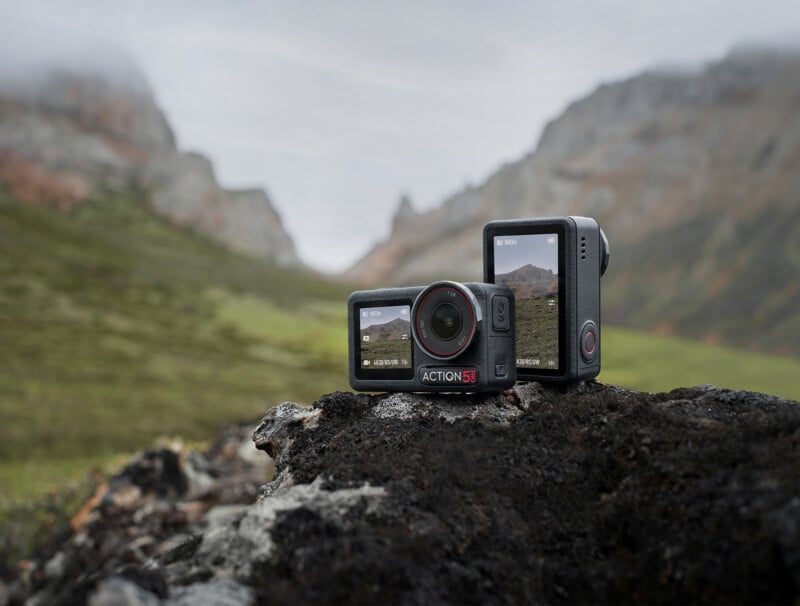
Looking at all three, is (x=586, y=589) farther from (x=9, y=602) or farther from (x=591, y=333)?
(x=9, y=602)

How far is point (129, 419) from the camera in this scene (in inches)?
1171

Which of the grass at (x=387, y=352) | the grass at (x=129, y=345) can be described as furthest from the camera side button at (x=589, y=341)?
the grass at (x=129, y=345)

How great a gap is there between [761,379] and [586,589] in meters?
44.7

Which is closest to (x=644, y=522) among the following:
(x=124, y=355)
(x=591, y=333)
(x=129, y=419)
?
(x=591, y=333)

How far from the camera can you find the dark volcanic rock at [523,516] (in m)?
2.94

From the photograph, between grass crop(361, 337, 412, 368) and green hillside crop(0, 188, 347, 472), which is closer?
grass crop(361, 337, 412, 368)

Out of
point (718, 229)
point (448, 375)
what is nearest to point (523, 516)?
point (448, 375)

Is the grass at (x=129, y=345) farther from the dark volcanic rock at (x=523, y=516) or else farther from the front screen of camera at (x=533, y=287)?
the dark volcanic rock at (x=523, y=516)

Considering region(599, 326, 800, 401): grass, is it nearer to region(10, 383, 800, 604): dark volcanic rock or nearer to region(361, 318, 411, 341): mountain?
region(361, 318, 411, 341): mountain

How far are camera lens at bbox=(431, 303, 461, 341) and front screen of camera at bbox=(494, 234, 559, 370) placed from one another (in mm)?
569

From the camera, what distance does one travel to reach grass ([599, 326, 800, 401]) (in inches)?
1638

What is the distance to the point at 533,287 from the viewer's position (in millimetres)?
5406

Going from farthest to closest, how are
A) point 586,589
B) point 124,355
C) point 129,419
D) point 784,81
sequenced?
1. point 784,81
2. point 124,355
3. point 129,419
4. point 586,589

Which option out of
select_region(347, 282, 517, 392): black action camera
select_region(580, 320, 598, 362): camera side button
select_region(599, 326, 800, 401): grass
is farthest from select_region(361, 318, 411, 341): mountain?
select_region(599, 326, 800, 401): grass
